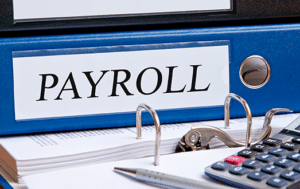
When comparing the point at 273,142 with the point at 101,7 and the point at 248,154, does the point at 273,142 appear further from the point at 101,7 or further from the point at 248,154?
the point at 101,7

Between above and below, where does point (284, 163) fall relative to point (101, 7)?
below

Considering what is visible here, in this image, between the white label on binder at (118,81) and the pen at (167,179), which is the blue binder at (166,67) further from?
the pen at (167,179)

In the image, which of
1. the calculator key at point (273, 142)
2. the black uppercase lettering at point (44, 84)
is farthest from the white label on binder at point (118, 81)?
the calculator key at point (273, 142)

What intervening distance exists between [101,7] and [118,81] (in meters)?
0.08

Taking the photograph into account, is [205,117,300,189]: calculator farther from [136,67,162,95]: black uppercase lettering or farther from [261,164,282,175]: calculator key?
[136,67,162,95]: black uppercase lettering

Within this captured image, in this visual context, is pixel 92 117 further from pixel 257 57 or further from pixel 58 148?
pixel 257 57

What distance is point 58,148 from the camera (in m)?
0.35

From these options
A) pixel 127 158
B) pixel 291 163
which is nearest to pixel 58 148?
pixel 127 158

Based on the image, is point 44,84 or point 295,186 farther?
point 44,84

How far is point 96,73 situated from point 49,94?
2.0 inches

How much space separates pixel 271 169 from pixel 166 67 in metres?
0.17

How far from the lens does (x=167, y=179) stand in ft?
0.92

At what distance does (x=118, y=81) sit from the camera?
41cm

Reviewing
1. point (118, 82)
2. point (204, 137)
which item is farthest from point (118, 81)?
point (204, 137)
